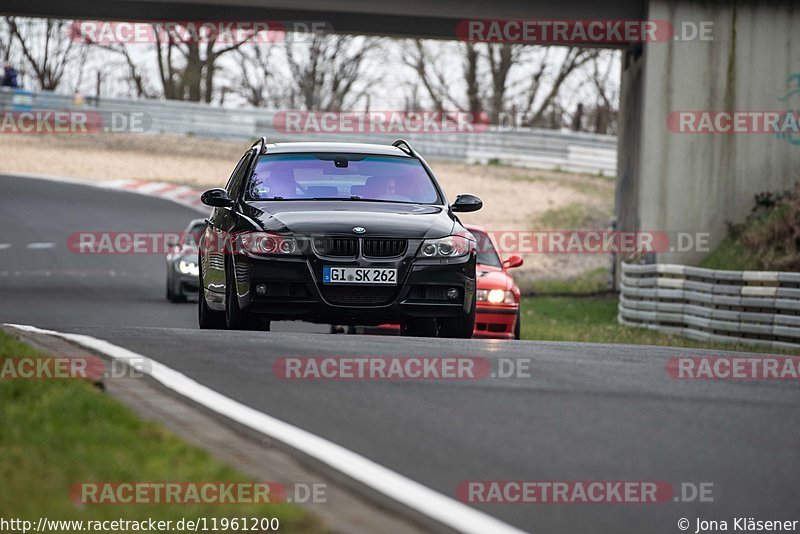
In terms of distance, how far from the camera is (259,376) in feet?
26.9

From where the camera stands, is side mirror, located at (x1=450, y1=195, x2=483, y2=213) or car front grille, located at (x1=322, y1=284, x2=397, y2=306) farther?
side mirror, located at (x1=450, y1=195, x2=483, y2=213)

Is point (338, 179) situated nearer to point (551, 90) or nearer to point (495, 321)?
point (495, 321)

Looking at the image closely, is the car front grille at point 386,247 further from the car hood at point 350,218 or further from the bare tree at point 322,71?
the bare tree at point 322,71

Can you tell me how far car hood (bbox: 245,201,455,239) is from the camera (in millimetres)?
10945

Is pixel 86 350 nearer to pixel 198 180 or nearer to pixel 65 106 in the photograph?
pixel 198 180

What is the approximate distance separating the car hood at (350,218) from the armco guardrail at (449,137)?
121ft

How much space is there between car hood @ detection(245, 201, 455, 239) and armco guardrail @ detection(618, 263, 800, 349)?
854cm

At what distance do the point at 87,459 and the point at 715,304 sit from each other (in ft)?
53.1

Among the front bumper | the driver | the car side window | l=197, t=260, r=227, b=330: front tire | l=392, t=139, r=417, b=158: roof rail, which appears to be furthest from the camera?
l=392, t=139, r=417, b=158: roof rail

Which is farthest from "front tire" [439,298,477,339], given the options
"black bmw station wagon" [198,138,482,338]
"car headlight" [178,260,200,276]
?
"car headlight" [178,260,200,276]

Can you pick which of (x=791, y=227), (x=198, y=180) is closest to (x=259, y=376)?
(x=791, y=227)

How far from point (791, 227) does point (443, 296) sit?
46.2 ft

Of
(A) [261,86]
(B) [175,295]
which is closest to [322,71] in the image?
(A) [261,86]

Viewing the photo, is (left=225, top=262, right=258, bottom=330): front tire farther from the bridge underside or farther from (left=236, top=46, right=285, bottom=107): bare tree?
(left=236, top=46, right=285, bottom=107): bare tree
